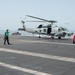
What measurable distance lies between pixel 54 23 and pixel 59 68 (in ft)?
109

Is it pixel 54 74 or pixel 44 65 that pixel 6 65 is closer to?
pixel 44 65

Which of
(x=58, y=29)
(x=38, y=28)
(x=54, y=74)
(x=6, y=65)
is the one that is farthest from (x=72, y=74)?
(x=38, y=28)

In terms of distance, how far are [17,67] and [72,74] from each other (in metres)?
3.15

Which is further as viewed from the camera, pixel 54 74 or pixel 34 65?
pixel 34 65

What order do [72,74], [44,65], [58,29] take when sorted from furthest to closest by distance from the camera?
[58,29]
[44,65]
[72,74]

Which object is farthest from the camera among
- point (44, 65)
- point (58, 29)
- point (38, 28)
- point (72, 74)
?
point (38, 28)

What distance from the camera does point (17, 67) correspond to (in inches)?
502

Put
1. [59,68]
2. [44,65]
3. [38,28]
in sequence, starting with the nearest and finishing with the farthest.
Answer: [59,68]
[44,65]
[38,28]

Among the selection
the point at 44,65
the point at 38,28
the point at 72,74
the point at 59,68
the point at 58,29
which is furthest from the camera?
the point at 38,28

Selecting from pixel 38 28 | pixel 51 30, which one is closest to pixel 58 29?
pixel 51 30

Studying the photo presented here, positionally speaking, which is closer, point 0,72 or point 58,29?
point 0,72

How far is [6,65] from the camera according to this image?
13.5 m

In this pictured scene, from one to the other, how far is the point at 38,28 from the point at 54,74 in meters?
36.0

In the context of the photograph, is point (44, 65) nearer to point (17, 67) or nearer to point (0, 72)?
point (17, 67)
